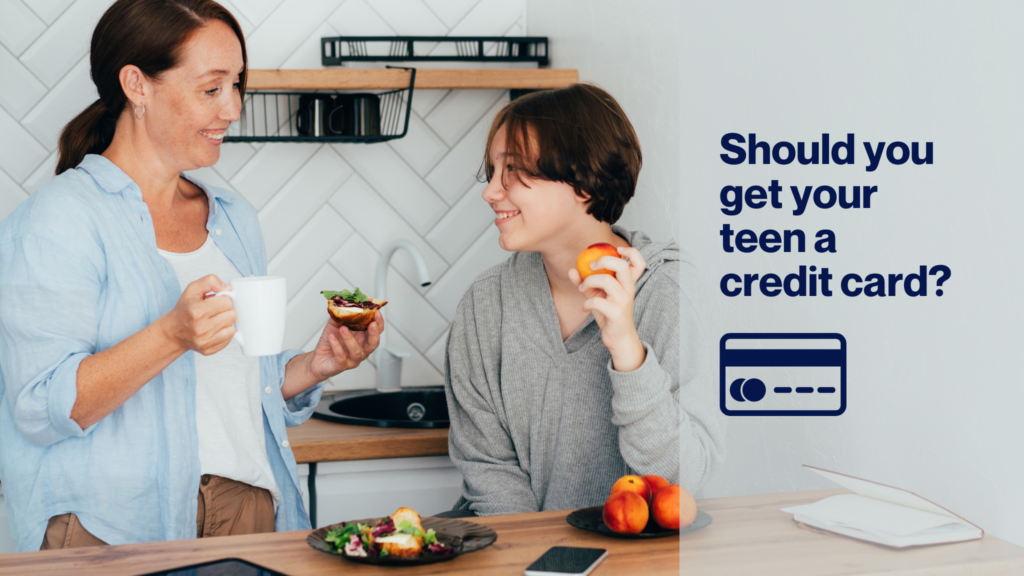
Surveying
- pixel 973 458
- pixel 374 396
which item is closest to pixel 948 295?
pixel 973 458

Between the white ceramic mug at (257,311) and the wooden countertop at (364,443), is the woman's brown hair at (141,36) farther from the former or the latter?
the wooden countertop at (364,443)

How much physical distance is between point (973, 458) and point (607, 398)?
0.53 m

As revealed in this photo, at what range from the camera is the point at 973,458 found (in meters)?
1.02

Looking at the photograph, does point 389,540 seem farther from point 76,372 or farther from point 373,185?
point 373,185

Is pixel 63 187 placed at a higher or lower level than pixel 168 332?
higher

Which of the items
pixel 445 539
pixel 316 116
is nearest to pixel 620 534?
pixel 445 539

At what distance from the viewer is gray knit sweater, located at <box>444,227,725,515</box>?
3.98 feet

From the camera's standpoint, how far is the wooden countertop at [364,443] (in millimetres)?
1793

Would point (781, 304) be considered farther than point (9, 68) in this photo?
No

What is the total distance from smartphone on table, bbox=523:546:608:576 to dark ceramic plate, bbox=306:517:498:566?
7cm

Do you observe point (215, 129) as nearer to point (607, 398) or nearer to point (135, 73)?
point (135, 73)

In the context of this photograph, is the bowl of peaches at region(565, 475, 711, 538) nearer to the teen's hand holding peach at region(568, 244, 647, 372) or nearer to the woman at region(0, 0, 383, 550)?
the teen's hand holding peach at region(568, 244, 647, 372)

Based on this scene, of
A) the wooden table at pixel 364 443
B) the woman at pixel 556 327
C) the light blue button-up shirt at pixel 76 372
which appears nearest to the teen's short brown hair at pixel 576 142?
the woman at pixel 556 327

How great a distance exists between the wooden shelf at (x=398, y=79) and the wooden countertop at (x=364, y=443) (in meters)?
0.82
